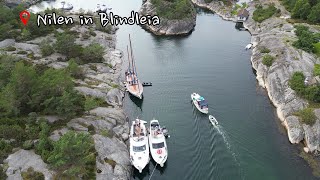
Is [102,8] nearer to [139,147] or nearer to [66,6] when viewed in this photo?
[66,6]

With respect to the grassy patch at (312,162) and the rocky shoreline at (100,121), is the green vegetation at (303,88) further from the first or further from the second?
the rocky shoreline at (100,121)

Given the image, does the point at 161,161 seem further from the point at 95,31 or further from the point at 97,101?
the point at 95,31

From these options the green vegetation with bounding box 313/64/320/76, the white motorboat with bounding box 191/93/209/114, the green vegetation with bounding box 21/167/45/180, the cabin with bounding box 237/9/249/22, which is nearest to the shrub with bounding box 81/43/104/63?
the white motorboat with bounding box 191/93/209/114

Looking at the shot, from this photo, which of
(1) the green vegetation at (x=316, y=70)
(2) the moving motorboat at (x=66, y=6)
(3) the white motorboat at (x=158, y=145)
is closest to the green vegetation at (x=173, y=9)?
(2) the moving motorboat at (x=66, y=6)

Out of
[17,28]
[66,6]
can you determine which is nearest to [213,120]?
[17,28]

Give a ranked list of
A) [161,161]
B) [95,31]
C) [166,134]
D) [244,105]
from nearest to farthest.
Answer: [161,161]
[166,134]
[244,105]
[95,31]

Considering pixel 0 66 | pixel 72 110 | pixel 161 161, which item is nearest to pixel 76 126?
pixel 72 110
